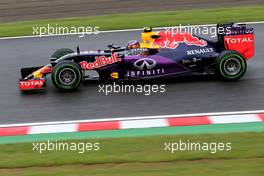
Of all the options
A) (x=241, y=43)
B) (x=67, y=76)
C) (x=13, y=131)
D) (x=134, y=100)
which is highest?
(x=241, y=43)

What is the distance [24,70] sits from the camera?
11.5m

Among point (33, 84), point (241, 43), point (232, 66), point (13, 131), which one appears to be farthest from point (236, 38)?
point (13, 131)

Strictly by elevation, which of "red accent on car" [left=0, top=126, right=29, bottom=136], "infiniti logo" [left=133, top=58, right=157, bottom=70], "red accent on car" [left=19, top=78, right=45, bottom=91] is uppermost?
"infiniti logo" [left=133, top=58, right=157, bottom=70]

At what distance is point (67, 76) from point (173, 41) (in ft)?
6.67

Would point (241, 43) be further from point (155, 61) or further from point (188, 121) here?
point (188, 121)

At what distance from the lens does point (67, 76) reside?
10.9 metres

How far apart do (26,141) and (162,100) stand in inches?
105

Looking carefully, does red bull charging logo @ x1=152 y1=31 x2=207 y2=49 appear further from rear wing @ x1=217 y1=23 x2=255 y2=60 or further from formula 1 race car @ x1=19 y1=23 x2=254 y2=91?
rear wing @ x1=217 y1=23 x2=255 y2=60

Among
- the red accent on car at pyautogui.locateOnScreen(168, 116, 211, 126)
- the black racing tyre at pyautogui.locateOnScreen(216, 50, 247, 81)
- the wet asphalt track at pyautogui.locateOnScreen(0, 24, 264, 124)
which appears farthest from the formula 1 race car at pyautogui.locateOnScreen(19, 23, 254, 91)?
the red accent on car at pyautogui.locateOnScreen(168, 116, 211, 126)

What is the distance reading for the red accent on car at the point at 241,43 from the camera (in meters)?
11.3

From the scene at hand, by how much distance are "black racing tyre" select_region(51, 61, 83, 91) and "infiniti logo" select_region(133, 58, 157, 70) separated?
1032 mm

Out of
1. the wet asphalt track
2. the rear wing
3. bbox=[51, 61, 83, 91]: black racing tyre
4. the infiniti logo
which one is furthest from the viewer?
the rear wing

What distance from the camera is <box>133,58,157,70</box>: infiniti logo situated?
10.9m

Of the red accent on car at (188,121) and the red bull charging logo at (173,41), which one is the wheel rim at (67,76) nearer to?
the red bull charging logo at (173,41)
